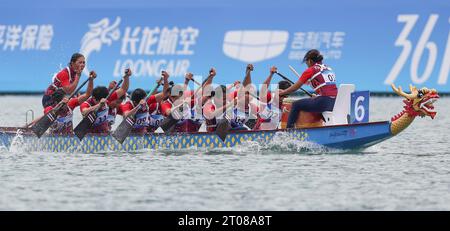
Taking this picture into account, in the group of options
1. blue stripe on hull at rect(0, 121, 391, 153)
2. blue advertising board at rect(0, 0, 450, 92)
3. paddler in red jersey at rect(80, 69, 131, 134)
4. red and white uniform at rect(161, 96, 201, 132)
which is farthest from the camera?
blue advertising board at rect(0, 0, 450, 92)

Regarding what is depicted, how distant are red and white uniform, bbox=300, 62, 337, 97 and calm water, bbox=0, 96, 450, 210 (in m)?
1.08

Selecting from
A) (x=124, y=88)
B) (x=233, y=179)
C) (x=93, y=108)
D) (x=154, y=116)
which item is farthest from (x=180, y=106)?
(x=233, y=179)

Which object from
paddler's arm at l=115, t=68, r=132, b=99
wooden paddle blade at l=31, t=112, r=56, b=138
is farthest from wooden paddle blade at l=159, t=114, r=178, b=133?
wooden paddle blade at l=31, t=112, r=56, b=138

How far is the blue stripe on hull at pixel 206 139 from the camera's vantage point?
56.0 ft

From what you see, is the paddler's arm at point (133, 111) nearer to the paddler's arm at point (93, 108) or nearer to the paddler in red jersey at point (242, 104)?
the paddler's arm at point (93, 108)

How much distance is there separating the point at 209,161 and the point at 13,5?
24.0 meters

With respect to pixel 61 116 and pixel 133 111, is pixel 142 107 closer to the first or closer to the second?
pixel 133 111

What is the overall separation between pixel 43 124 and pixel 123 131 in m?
1.60

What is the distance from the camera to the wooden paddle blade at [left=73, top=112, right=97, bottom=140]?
18.2 metres

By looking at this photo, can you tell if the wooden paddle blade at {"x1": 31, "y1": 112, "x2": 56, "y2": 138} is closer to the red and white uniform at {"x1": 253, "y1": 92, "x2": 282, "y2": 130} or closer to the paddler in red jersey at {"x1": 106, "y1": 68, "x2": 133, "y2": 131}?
the paddler in red jersey at {"x1": 106, "y1": 68, "x2": 133, "y2": 131}

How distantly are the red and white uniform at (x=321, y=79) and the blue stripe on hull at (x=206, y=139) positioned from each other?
0.75 metres

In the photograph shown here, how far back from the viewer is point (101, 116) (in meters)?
18.5

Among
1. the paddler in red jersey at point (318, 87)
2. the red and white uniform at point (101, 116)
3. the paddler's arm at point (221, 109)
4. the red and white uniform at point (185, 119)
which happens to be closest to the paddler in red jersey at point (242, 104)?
the paddler's arm at point (221, 109)

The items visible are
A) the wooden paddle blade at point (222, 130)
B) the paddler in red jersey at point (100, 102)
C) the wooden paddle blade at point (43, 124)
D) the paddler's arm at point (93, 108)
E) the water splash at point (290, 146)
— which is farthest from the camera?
the wooden paddle blade at point (43, 124)
